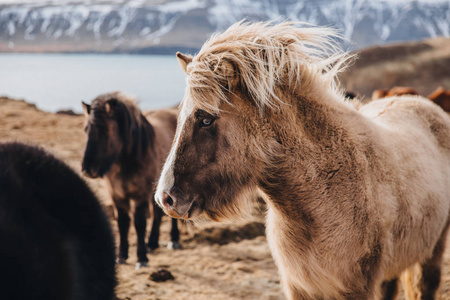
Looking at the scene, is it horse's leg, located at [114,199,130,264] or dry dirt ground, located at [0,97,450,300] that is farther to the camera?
horse's leg, located at [114,199,130,264]

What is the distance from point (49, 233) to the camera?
1396mm

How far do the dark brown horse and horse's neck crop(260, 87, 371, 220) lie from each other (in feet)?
10.5

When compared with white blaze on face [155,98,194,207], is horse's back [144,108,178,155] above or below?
above

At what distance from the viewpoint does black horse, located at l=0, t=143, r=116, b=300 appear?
4.03ft

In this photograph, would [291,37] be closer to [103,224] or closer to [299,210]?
[299,210]

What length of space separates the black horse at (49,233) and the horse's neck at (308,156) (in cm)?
89

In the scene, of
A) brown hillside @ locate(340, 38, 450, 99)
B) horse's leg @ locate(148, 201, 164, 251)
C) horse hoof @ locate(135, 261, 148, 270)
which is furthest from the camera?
brown hillside @ locate(340, 38, 450, 99)

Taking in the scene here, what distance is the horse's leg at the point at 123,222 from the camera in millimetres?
5047

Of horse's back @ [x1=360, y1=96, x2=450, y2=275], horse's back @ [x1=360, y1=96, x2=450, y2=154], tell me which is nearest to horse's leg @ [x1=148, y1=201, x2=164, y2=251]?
horse's back @ [x1=360, y1=96, x2=450, y2=154]

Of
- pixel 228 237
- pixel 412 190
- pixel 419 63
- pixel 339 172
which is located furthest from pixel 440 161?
pixel 419 63

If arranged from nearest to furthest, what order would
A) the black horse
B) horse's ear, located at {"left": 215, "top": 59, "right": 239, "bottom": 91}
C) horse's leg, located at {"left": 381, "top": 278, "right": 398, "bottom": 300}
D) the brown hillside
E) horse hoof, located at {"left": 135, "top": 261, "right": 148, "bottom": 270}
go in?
the black horse
horse's ear, located at {"left": 215, "top": 59, "right": 239, "bottom": 91}
horse's leg, located at {"left": 381, "top": 278, "right": 398, "bottom": 300}
horse hoof, located at {"left": 135, "top": 261, "right": 148, "bottom": 270}
the brown hillside

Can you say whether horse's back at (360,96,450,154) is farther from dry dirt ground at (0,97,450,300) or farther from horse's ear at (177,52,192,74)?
dry dirt ground at (0,97,450,300)

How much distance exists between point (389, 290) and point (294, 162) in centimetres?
216

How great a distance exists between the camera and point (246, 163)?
6.08 feet
